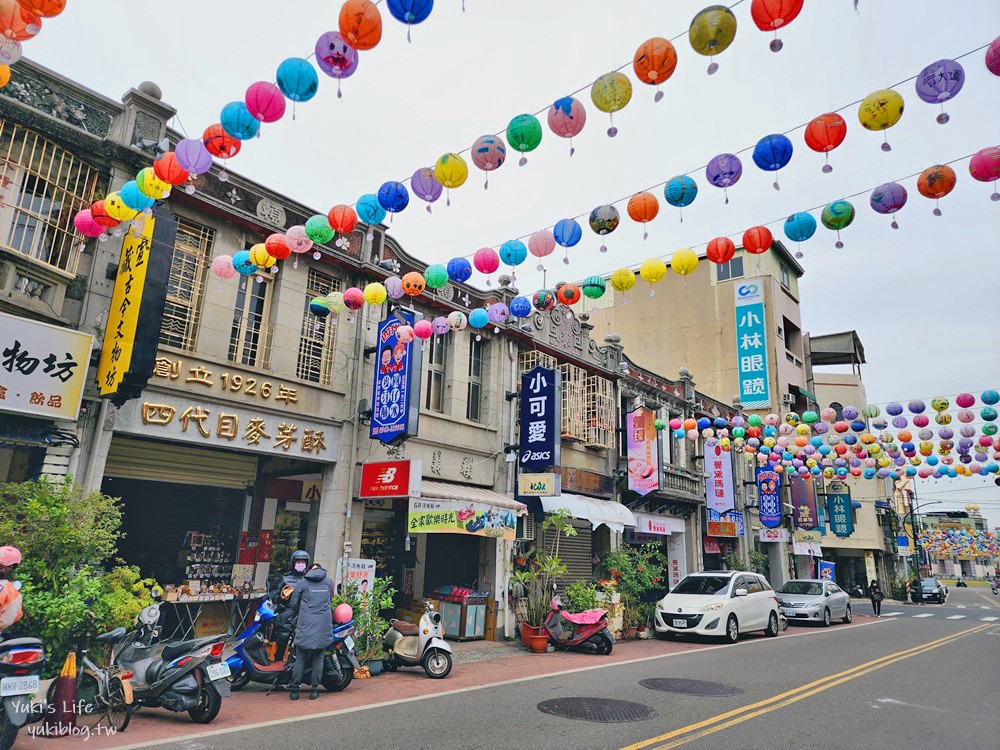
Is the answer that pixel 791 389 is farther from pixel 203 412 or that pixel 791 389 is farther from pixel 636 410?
pixel 203 412

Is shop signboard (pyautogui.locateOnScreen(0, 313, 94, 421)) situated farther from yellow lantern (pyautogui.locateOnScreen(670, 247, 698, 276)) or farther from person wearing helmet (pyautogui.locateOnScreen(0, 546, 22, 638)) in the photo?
yellow lantern (pyautogui.locateOnScreen(670, 247, 698, 276))

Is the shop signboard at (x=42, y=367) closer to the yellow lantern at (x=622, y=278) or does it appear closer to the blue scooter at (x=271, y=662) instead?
the blue scooter at (x=271, y=662)

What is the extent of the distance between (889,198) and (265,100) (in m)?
7.34

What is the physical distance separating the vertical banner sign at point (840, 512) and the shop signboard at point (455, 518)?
3344 centimetres

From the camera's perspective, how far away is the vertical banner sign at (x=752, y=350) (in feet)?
114

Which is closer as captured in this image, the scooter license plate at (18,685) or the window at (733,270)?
the scooter license plate at (18,685)

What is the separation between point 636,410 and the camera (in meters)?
21.7

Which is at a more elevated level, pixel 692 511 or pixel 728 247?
pixel 728 247

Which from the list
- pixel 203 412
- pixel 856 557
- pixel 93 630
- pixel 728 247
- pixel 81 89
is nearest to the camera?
pixel 93 630

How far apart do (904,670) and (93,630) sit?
13.4 metres

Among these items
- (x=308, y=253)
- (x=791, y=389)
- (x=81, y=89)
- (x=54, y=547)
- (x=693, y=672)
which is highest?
(x=791, y=389)

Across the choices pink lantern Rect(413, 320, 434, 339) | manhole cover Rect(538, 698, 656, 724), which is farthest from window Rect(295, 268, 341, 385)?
manhole cover Rect(538, 698, 656, 724)

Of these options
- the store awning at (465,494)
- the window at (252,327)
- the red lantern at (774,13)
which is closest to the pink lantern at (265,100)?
the red lantern at (774,13)

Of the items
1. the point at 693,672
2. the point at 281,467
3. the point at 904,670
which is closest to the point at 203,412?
the point at 281,467
